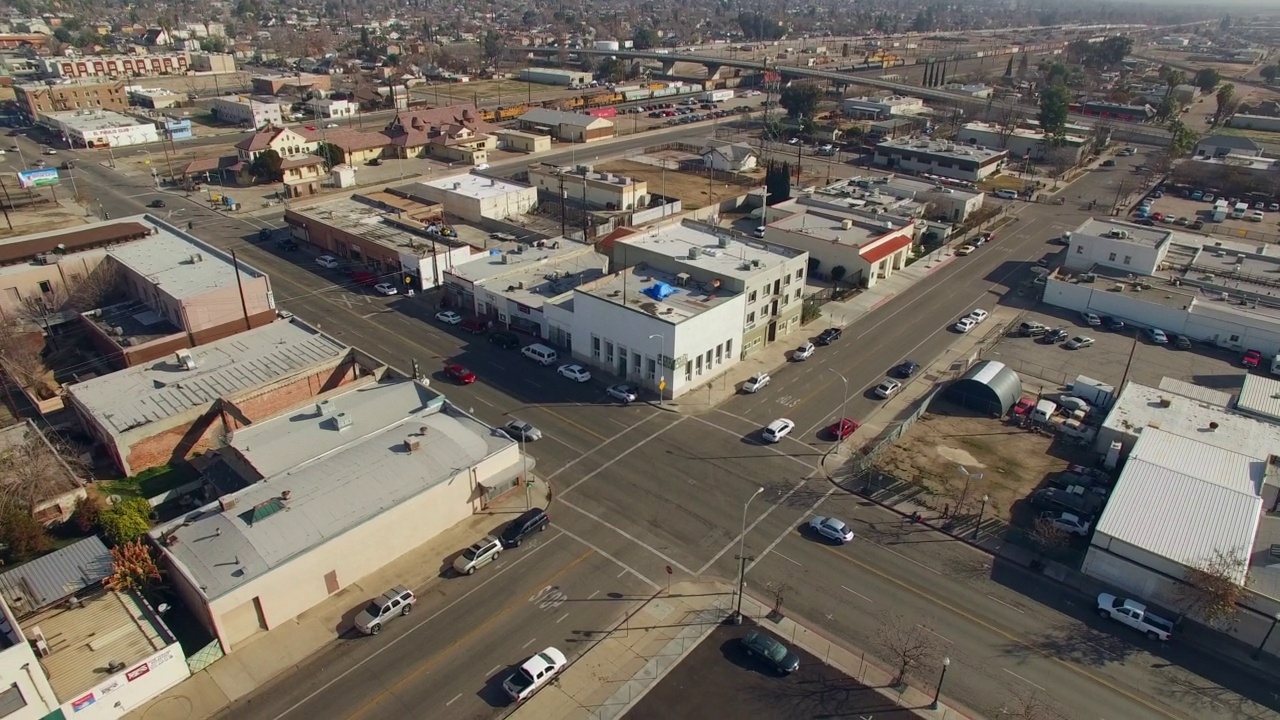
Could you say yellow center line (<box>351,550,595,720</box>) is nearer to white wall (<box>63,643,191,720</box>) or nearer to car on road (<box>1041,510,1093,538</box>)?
white wall (<box>63,643,191,720</box>)

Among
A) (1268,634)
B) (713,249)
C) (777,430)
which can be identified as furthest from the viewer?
(713,249)

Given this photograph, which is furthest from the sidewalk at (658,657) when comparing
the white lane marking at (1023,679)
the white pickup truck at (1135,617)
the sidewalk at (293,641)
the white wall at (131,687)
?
the white wall at (131,687)

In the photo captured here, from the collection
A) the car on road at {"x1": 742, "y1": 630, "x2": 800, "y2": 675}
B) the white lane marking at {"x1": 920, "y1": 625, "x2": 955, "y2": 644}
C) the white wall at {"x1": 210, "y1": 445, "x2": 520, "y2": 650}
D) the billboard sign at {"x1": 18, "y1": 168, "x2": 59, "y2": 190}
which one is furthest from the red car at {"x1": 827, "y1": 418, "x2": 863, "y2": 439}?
the billboard sign at {"x1": 18, "y1": 168, "x2": 59, "y2": 190}

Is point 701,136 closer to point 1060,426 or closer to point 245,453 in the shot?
point 1060,426

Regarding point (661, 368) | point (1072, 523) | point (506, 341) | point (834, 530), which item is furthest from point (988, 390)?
point (506, 341)

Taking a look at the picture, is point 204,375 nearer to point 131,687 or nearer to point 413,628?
point 131,687
